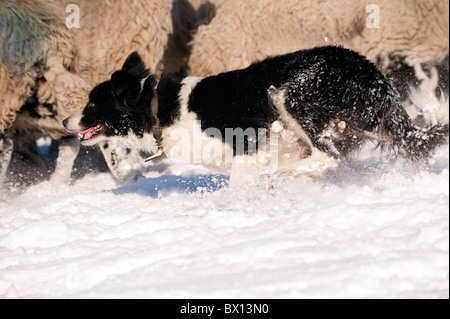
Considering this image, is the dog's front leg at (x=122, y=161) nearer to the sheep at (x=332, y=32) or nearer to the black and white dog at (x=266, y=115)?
the sheep at (x=332, y=32)

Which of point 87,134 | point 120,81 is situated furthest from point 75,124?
point 120,81

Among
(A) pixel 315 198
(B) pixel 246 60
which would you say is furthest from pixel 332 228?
(B) pixel 246 60

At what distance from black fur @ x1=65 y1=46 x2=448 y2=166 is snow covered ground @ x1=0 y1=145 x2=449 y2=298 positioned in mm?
247

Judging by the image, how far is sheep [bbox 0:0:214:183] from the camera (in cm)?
527

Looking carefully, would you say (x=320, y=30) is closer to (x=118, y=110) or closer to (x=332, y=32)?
(x=332, y=32)

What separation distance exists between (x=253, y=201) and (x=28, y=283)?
1543 mm

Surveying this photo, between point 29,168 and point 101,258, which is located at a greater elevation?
point 29,168

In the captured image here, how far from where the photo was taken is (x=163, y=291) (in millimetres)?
2973

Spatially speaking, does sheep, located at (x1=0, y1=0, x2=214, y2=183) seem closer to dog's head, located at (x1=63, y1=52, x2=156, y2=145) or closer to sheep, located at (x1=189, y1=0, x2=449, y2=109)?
sheep, located at (x1=189, y1=0, x2=449, y2=109)

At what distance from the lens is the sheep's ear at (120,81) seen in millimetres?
4434

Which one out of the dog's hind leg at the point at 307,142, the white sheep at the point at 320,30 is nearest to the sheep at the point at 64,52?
the white sheep at the point at 320,30

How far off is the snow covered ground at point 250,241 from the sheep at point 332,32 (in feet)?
4.45

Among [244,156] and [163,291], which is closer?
[163,291]

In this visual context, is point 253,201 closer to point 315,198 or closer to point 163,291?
point 315,198
